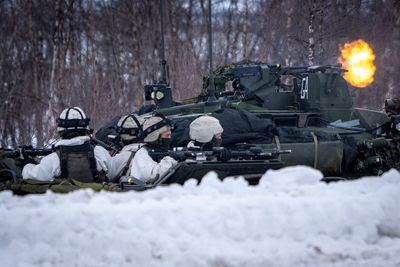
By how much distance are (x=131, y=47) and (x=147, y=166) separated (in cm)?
2015

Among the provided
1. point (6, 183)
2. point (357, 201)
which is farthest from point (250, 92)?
point (357, 201)

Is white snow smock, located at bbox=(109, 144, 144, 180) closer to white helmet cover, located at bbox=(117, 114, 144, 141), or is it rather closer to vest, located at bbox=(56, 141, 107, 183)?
white helmet cover, located at bbox=(117, 114, 144, 141)

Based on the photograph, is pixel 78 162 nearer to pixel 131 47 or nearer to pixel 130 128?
pixel 130 128

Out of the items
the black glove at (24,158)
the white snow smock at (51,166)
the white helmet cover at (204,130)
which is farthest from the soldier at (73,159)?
the white helmet cover at (204,130)

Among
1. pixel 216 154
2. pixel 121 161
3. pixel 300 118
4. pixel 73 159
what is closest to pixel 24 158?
pixel 73 159

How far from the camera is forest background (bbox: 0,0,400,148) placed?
17.0m

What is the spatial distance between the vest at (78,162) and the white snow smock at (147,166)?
22.0 inches

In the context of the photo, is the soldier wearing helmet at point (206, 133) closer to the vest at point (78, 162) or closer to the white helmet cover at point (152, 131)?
the white helmet cover at point (152, 131)

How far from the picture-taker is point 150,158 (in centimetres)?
562

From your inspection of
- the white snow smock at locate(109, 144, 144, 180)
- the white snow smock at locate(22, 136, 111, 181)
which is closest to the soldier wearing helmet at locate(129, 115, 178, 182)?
the white snow smock at locate(109, 144, 144, 180)

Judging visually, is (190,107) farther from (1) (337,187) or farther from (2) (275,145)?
(1) (337,187)

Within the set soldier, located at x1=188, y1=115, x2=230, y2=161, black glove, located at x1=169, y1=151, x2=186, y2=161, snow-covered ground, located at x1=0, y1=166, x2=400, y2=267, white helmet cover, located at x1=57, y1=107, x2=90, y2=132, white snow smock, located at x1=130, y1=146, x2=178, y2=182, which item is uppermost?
white helmet cover, located at x1=57, y1=107, x2=90, y2=132

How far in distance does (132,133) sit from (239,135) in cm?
181

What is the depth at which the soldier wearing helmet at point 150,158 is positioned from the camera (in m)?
5.43
